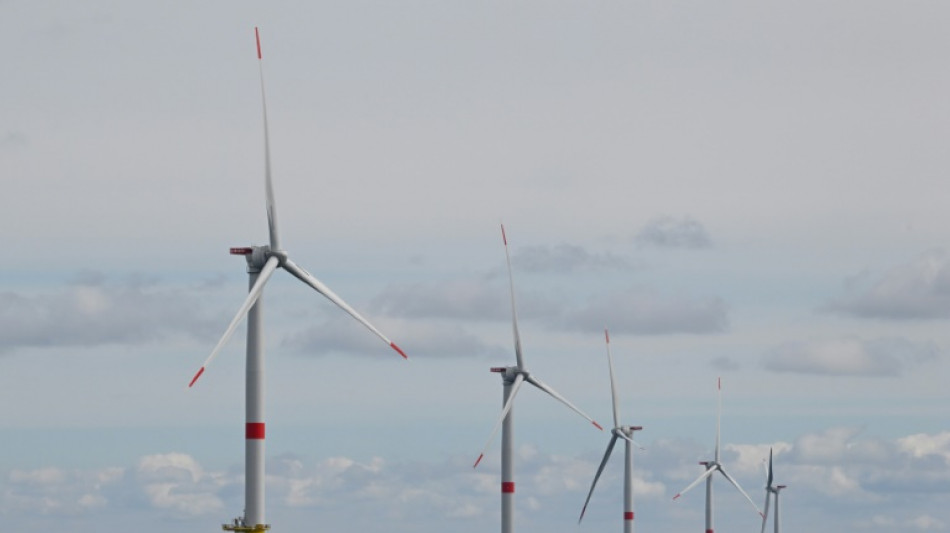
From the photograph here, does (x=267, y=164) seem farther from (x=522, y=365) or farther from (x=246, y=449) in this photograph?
(x=522, y=365)

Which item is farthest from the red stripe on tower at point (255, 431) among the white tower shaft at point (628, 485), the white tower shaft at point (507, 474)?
the white tower shaft at point (628, 485)

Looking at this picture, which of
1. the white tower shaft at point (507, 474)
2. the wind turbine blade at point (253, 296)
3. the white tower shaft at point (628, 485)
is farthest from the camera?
the white tower shaft at point (628, 485)

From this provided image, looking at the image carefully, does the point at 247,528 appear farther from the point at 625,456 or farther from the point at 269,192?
the point at 625,456

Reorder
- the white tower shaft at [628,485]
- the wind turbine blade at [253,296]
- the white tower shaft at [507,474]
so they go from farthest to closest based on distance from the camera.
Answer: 1. the white tower shaft at [628,485]
2. the white tower shaft at [507,474]
3. the wind turbine blade at [253,296]

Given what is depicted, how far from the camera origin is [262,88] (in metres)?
105

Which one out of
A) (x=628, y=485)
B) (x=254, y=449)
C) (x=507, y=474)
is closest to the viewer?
(x=254, y=449)

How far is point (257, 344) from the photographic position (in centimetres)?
10175

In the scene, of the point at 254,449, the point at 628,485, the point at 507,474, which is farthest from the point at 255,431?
the point at 628,485

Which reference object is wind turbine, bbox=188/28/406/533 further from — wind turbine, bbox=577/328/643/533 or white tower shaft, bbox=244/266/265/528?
wind turbine, bbox=577/328/643/533

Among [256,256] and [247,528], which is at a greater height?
[256,256]

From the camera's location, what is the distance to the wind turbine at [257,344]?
9944 cm

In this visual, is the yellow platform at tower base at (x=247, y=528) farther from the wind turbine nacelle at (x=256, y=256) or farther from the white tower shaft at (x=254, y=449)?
the wind turbine nacelle at (x=256, y=256)

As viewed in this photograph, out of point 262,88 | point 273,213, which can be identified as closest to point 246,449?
point 273,213

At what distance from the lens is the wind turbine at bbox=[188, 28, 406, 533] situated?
326 ft
